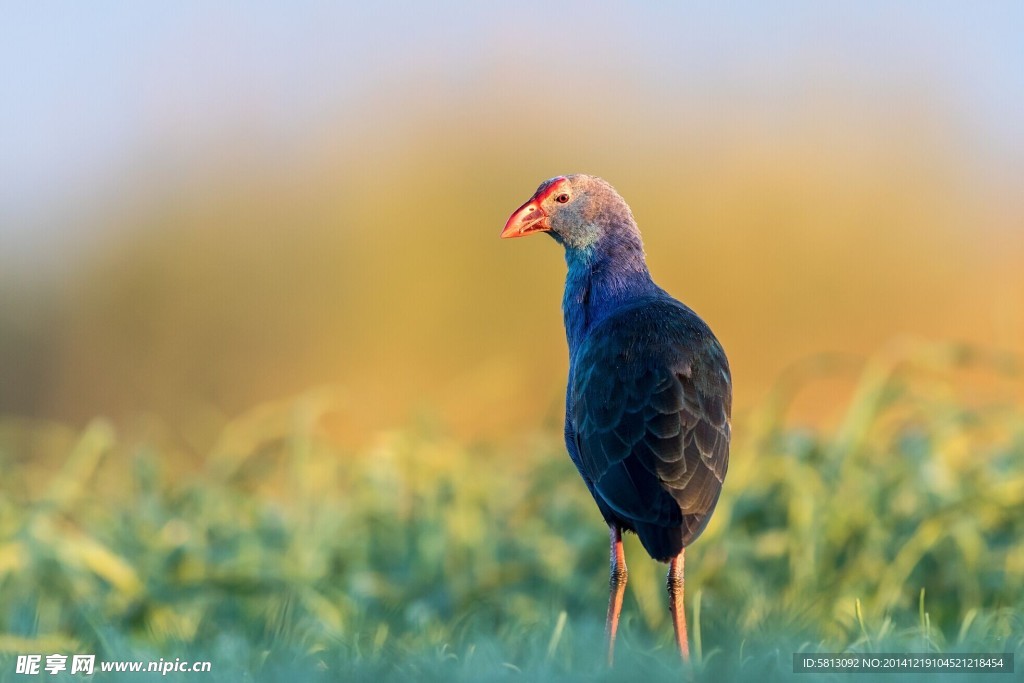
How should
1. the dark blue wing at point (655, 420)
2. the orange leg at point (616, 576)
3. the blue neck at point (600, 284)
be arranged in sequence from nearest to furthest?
the dark blue wing at point (655, 420), the orange leg at point (616, 576), the blue neck at point (600, 284)

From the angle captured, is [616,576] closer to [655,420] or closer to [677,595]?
[677,595]

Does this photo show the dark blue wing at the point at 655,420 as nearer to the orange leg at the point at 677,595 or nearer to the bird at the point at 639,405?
the bird at the point at 639,405

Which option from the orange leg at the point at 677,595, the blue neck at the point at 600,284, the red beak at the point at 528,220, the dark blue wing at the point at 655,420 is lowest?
the orange leg at the point at 677,595

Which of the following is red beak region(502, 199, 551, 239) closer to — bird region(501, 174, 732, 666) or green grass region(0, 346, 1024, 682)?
bird region(501, 174, 732, 666)

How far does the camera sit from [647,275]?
12.4ft

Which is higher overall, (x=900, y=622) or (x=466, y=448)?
(x=466, y=448)

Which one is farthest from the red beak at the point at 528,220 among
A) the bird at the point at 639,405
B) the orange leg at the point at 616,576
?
the orange leg at the point at 616,576

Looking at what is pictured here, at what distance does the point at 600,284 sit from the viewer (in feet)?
12.1

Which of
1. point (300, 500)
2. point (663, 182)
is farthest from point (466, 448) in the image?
point (663, 182)

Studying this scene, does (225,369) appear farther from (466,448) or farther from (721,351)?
(721,351)

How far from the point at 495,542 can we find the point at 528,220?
1606 mm

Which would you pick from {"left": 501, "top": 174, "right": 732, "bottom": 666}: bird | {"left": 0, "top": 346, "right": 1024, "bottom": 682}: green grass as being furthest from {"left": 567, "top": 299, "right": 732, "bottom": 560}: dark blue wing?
{"left": 0, "top": 346, "right": 1024, "bottom": 682}: green grass

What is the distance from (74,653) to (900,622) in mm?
2572

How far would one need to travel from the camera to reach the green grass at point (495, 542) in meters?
4.17
